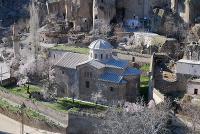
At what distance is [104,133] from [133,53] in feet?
58.7

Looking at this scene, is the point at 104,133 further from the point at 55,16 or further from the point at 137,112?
the point at 55,16

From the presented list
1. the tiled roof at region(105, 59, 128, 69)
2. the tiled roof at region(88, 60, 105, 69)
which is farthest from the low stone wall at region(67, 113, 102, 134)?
the tiled roof at region(105, 59, 128, 69)

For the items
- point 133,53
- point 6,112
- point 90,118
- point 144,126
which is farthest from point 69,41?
point 144,126

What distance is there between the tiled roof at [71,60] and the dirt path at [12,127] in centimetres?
783

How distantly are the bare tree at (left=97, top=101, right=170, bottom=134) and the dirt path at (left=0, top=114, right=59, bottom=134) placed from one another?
7.50m

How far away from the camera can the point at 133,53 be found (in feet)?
209

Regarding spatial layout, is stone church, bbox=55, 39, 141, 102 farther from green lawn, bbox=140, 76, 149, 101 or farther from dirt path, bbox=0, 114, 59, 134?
dirt path, bbox=0, 114, 59, 134

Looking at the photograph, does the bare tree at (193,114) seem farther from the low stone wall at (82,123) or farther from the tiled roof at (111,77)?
the low stone wall at (82,123)

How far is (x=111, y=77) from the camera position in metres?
53.1

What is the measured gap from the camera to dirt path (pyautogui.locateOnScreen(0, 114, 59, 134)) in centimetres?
5181

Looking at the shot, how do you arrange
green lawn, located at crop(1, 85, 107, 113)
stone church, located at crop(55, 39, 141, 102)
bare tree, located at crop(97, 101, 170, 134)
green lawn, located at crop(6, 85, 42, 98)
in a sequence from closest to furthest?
1. bare tree, located at crop(97, 101, 170, 134)
2. green lawn, located at crop(1, 85, 107, 113)
3. stone church, located at crop(55, 39, 141, 102)
4. green lawn, located at crop(6, 85, 42, 98)

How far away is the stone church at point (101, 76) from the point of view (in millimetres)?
52938

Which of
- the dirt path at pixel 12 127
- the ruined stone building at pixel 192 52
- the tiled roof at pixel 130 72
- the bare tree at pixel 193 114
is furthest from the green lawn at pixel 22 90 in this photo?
the ruined stone building at pixel 192 52

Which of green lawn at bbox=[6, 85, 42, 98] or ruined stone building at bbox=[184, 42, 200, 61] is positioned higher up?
ruined stone building at bbox=[184, 42, 200, 61]
